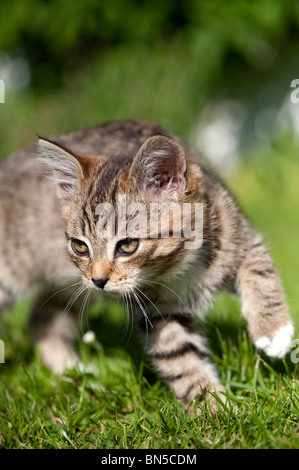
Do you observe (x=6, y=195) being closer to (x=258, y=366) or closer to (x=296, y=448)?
(x=258, y=366)

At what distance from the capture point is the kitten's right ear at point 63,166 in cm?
235

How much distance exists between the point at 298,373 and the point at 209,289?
0.51 m

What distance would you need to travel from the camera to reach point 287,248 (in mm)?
4637

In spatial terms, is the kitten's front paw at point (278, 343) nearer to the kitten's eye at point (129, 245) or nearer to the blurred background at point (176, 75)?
the kitten's eye at point (129, 245)

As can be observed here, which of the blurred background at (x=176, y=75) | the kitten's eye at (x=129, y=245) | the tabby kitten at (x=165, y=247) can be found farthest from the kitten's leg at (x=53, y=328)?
the blurred background at (x=176, y=75)

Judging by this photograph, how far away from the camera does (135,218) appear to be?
2266 millimetres

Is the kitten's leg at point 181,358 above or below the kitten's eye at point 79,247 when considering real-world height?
below

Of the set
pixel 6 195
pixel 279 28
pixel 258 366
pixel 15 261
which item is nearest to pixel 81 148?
pixel 6 195

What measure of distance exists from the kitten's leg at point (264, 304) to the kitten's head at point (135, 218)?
31 centimetres

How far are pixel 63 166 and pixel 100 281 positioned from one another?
562mm

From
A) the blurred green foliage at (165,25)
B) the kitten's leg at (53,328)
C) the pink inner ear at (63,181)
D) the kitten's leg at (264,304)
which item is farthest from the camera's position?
the blurred green foliage at (165,25)

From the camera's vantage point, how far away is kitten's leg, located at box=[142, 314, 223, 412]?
2.41 m

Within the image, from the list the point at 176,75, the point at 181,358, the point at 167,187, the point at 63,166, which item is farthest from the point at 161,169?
the point at 176,75

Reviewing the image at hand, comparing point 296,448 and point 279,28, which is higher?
point 279,28
